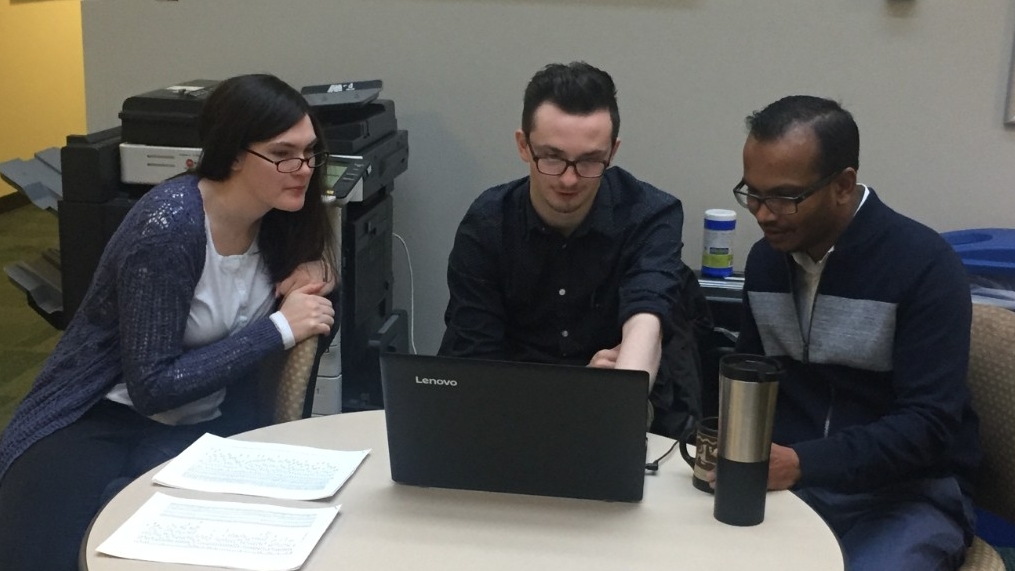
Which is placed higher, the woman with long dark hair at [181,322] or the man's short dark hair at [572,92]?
the man's short dark hair at [572,92]

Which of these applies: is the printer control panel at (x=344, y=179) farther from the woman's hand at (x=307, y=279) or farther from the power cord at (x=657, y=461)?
the power cord at (x=657, y=461)

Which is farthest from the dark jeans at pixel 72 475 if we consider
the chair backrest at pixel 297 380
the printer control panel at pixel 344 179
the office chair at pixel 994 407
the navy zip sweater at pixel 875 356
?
the office chair at pixel 994 407

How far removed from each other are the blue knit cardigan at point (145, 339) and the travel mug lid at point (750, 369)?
925mm

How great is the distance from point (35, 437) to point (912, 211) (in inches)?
99.6

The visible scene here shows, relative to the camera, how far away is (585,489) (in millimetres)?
1480

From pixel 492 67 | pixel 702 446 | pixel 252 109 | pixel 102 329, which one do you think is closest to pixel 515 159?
pixel 492 67

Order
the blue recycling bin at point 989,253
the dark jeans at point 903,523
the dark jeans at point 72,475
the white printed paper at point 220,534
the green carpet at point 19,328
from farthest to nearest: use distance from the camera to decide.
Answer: the green carpet at point 19,328 → the blue recycling bin at point 989,253 → the dark jeans at point 72,475 → the dark jeans at point 903,523 → the white printed paper at point 220,534

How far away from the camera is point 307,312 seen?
6.63ft

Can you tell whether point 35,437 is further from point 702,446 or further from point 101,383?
point 702,446

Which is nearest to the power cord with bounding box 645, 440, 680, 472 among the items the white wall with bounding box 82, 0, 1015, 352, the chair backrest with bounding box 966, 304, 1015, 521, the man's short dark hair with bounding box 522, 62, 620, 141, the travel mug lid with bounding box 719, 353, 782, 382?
the travel mug lid with bounding box 719, 353, 782, 382

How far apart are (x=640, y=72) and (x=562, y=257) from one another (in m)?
1.23

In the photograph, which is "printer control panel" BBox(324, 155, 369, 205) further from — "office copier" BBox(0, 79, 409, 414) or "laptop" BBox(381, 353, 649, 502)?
"laptop" BBox(381, 353, 649, 502)

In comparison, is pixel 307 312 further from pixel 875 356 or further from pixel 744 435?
pixel 875 356

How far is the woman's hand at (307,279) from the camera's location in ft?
6.90
